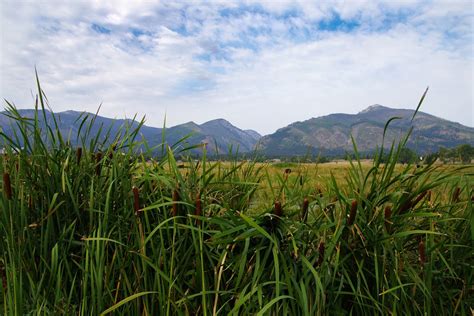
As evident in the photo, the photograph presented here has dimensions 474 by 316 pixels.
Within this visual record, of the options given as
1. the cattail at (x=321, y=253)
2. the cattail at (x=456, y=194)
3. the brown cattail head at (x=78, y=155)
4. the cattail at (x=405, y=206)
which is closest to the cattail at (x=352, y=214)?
the cattail at (x=321, y=253)

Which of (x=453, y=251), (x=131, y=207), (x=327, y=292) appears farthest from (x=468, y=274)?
(x=131, y=207)

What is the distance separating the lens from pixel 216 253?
9.48 feet

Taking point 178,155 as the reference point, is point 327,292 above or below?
below

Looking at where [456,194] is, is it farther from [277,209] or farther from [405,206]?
[277,209]

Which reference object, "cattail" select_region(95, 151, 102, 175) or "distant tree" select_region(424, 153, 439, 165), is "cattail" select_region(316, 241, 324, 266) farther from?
"cattail" select_region(95, 151, 102, 175)

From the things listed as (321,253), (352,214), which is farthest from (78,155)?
(352,214)

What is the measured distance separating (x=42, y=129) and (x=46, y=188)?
2.42ft

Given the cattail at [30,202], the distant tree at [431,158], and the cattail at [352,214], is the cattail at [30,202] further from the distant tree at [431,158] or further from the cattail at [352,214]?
the distant tree at [431,158]

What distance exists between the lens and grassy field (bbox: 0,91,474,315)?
8.46 feet

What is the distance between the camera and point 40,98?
3.14 meters

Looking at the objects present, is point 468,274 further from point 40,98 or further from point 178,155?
point 40,98

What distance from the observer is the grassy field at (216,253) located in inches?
102

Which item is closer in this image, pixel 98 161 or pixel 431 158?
pixel 431 158

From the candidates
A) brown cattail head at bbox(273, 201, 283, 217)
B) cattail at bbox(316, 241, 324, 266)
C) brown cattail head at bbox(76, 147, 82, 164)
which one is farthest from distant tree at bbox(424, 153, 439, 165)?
brown cattail head at bbox(76, 147, 82, 164)
